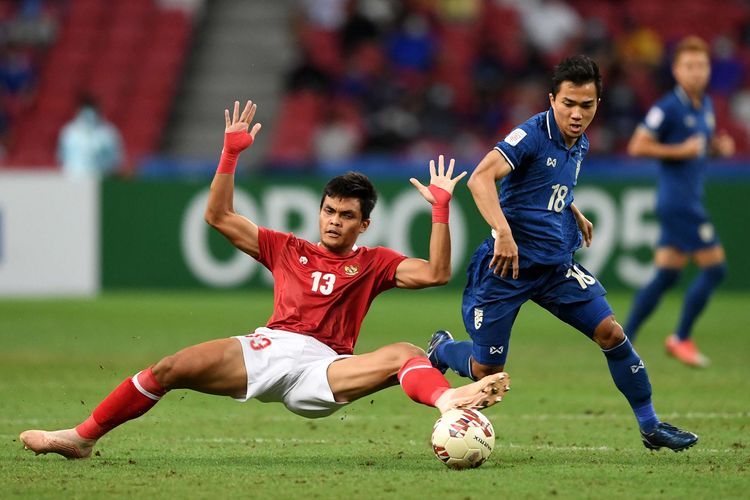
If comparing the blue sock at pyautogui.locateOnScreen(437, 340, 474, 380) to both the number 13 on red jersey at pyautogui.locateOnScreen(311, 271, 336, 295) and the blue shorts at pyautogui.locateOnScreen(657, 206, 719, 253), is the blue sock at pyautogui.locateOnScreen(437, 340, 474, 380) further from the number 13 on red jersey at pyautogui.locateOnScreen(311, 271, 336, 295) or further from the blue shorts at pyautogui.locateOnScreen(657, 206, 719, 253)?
the blue shorts at pyautogui.locateOnScreen(657, 206, 719, 253)

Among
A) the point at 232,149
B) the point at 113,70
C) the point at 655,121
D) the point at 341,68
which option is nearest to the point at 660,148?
the point at 655,121

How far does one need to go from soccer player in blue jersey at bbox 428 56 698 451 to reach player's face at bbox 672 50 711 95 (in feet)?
12.4

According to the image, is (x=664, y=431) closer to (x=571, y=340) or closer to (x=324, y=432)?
(x=324, y=432)

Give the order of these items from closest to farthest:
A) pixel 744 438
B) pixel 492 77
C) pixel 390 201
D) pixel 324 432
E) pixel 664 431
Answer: pixel 664 431 < pixel 744 438 < pixel 324 432 < pixel 390 201 < pixel 492 77

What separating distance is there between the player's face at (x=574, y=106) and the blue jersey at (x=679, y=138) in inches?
159

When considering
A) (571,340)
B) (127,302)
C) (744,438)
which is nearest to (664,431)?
(744,438)

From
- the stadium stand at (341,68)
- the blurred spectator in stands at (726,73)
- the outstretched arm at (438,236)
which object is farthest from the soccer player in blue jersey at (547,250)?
the blurred spectator in stands at (726,73)

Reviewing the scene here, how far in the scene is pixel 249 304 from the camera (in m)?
15.1

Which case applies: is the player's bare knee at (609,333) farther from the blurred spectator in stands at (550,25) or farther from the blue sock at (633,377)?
the blurred spectator in stands at (550,25)

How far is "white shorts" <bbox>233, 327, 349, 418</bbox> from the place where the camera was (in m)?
6.17

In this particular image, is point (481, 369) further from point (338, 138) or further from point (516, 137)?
point (338, 138)

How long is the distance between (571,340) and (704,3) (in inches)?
410

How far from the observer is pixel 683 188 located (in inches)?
423

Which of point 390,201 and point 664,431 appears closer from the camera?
point 664,431
